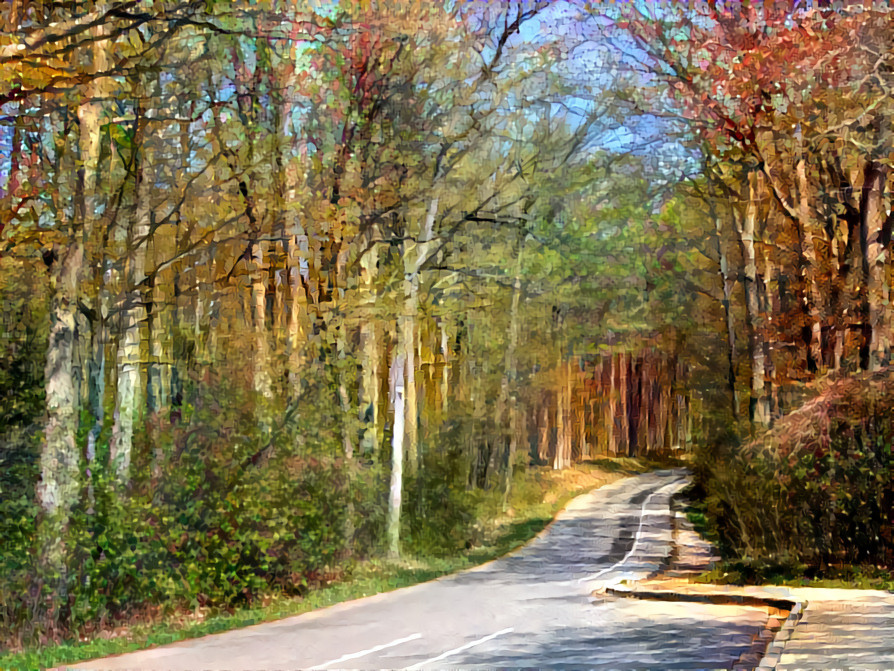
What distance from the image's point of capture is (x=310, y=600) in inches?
766

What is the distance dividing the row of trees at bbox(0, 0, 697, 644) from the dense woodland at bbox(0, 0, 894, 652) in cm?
8

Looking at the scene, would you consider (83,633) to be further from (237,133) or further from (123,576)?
(237,133)

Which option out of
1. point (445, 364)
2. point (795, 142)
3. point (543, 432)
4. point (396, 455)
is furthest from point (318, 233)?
point (543, 432)

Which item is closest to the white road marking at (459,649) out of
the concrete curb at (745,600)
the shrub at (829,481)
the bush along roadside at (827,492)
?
the concrete curb at (745,600)

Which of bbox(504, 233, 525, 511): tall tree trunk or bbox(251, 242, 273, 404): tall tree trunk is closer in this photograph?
bbox(251, 242, 273, 404): tall tree trunk

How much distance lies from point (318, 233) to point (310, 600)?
7.56 m

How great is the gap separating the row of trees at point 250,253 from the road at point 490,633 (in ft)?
7.41

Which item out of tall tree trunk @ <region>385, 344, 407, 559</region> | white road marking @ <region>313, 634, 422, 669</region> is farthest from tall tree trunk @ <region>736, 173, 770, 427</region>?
white road marking @ <region>313, 634, 422, 669</region>

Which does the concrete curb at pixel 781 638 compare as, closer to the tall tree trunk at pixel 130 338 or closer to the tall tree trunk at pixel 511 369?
the tall tree trunk at pixel 130 338

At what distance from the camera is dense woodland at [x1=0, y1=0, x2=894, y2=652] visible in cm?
1521

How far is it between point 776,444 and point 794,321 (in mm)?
10624

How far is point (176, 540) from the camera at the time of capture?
1675cm

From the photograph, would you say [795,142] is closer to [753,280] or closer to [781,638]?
[753,280]

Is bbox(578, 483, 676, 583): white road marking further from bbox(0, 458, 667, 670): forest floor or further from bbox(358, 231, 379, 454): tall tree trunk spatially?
bbox(358, 231, 379, 454): tall tree trunk
